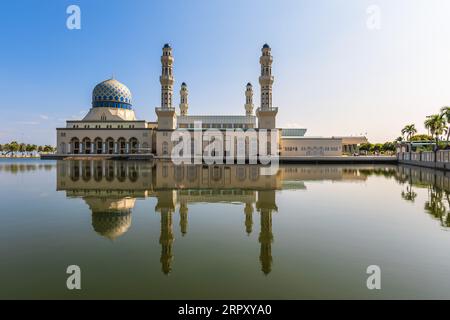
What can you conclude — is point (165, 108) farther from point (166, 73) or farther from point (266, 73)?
point (266, 73)

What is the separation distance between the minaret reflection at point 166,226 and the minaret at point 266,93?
167ft

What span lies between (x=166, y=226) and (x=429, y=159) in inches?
1953

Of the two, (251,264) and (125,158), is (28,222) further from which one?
(125,158)

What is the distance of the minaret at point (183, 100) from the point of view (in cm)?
8131

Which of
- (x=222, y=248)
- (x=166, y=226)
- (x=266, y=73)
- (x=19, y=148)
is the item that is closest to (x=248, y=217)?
(x=166, y=226)

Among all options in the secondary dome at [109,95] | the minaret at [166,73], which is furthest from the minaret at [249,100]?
the secondary dome at [109,95]

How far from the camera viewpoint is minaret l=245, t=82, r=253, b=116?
81887 millimetres

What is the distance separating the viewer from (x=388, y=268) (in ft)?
22.4

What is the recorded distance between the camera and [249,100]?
82.8 meters

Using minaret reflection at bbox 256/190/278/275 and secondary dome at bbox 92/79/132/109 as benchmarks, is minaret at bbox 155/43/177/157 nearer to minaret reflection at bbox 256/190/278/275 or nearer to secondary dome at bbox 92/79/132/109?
secondary dome at bbox 92/79/132/109

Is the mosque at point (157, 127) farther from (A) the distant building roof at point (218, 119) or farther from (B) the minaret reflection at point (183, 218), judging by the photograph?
(B) the minaret reflection at point (183, 218)

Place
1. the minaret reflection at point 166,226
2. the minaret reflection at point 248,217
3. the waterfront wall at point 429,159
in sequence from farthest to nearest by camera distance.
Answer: the waterfront wall at point 429,159
the minaret reflection at point 248,217
the minaret reflection at point 166,226

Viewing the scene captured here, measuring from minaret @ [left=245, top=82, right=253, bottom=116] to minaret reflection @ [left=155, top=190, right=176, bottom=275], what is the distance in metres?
66.2
